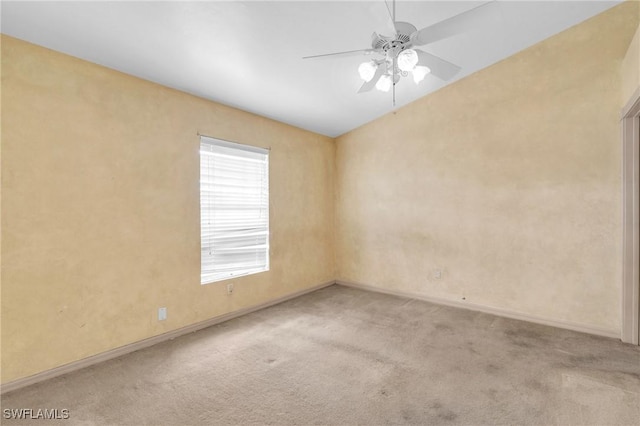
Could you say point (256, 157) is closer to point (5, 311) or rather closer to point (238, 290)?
point (238, 290)

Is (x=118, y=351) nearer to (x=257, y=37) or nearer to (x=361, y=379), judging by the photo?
(x=361, y=379)

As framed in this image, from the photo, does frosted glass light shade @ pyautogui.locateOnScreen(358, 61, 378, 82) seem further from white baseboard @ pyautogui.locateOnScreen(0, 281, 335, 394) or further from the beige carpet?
white baseboard @ pyautogui.locateOnScreen(0, 281, 335, 394)

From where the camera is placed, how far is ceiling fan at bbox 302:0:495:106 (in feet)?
5.57

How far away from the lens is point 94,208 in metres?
2.56

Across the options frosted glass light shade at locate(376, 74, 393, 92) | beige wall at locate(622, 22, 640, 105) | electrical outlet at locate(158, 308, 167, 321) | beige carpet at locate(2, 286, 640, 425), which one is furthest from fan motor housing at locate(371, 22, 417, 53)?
electrical outlet at locate(158, 308, 167, 321)

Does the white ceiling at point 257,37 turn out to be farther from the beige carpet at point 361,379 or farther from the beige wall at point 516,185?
the beige carpet at point 361,379

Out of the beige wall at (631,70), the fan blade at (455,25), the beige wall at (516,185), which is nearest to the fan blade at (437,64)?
the fan blade at (455,25)

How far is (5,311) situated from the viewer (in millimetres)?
2148

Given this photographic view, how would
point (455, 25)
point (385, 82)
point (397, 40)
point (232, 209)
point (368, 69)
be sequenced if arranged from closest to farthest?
1. point (455, 25)
2. point (397, 40)
3. point (368, 69)
4. point (385, 82)
5. point (232, 209)

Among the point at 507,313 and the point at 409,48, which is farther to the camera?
the point at 507,313

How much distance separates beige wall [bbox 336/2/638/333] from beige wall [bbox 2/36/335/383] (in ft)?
7.90

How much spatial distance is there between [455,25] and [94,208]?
3.03m

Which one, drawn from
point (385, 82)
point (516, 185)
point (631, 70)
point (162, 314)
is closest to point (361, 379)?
point (162, 314)

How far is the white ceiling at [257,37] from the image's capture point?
2070mm
